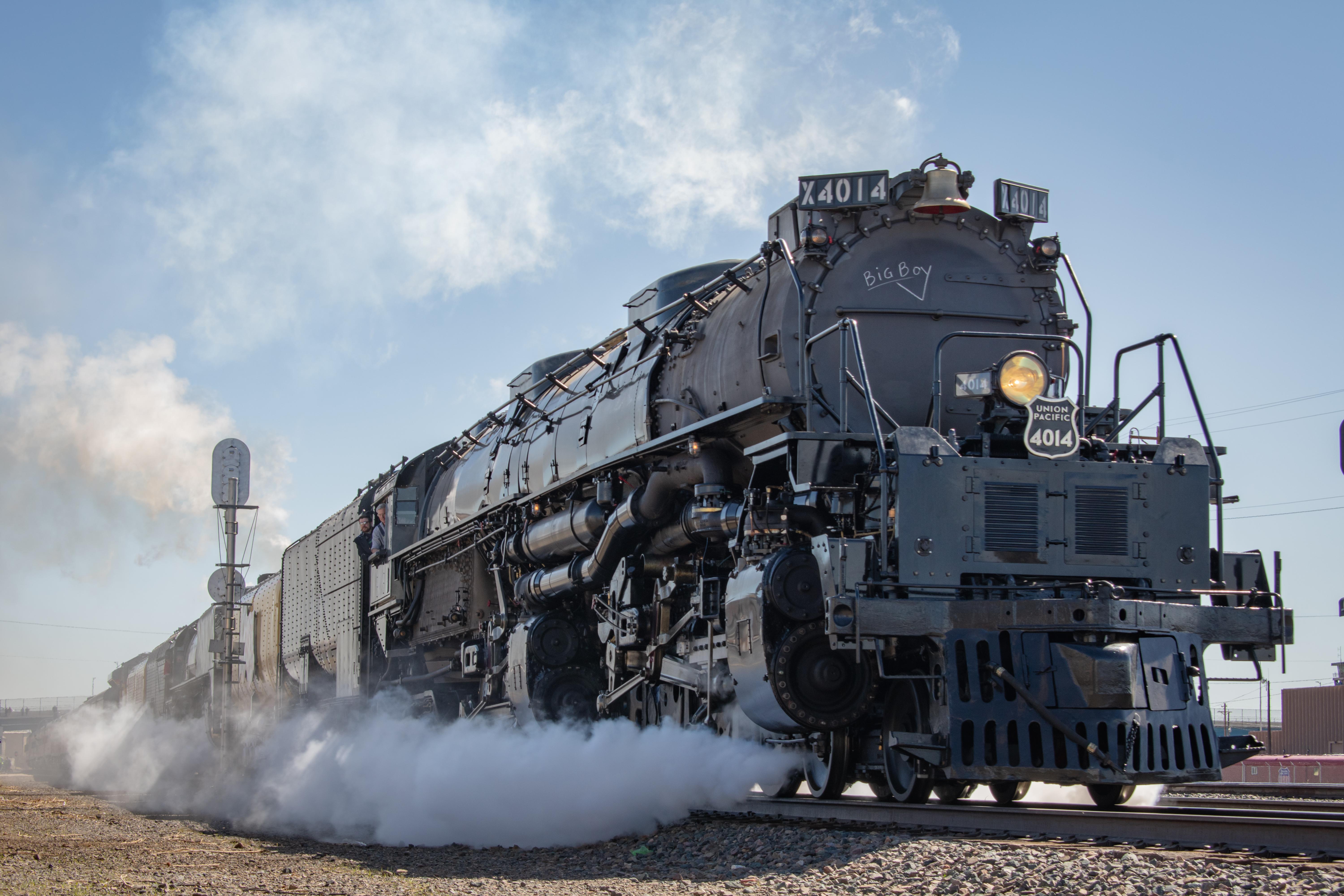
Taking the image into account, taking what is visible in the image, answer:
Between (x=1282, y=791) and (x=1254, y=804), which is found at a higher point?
(x=1254, y=804)

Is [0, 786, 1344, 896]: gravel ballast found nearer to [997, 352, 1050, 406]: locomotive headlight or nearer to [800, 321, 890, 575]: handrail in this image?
[800, 321, 890, 575]: handrail

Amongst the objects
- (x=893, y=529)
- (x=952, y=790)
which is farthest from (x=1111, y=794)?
(x=893, y=529)

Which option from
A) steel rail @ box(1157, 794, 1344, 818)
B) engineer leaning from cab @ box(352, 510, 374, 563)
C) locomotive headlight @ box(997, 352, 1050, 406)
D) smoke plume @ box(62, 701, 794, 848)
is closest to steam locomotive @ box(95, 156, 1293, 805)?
locomotive headlight @ box(997, 352, 1050, 406)

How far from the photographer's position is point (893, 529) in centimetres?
755

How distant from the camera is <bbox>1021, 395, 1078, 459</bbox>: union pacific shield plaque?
7707mm

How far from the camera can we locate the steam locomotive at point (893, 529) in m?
7.09

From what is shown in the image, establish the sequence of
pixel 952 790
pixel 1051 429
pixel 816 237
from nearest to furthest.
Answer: pixel 1051 429 < pixel 952 790 < pixel 816 237

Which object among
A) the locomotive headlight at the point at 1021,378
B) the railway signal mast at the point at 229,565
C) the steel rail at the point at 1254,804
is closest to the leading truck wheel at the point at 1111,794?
the steel rail at the point at 1254,804

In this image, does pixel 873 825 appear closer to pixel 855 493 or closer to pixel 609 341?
pixel 855 493

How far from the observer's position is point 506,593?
1398 centimetres

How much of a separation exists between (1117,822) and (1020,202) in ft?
15.6

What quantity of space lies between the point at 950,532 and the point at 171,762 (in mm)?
24958

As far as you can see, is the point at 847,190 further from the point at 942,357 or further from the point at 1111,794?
the point at 1111,794

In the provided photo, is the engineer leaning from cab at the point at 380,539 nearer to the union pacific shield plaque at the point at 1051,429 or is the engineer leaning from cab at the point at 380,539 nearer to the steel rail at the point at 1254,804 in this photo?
the steel rail at the point at 1254,804
